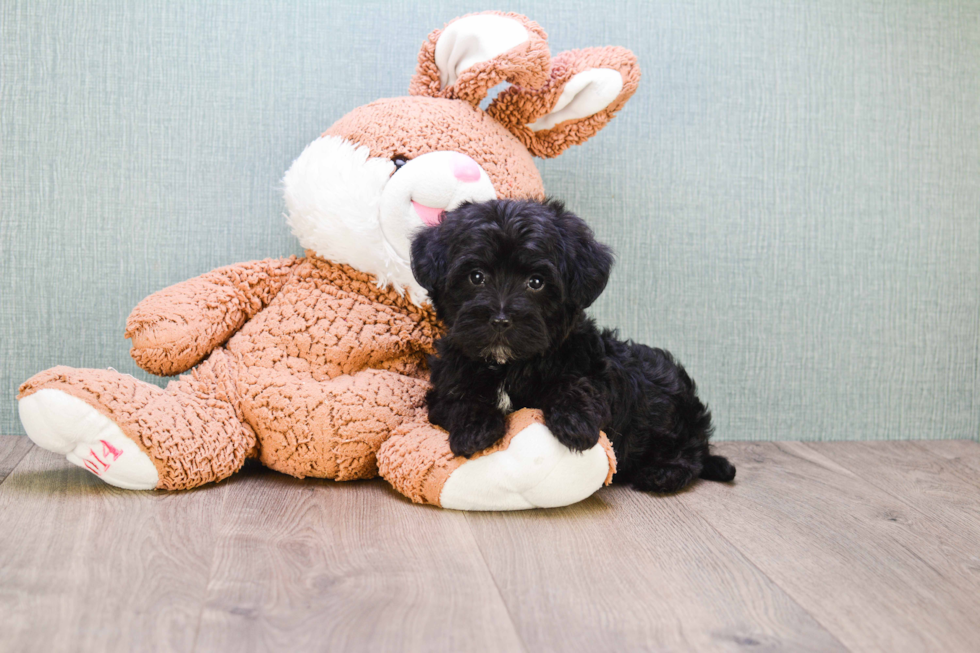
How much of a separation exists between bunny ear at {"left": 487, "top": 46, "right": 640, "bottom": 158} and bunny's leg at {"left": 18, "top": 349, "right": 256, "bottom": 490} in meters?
0.94

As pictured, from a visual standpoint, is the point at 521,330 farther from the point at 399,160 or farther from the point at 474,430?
the point at 399,160

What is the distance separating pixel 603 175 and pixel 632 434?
785mm

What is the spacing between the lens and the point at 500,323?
130cm

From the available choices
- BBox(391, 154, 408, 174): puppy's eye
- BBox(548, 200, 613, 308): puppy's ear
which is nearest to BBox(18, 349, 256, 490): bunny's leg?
BBox(391, 154, 408, 174): puppy's eye

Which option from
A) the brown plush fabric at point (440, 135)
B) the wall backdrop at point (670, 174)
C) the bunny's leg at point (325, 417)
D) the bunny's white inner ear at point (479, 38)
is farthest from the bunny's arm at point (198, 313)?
the bunny's white inner ear at point (479, 38)

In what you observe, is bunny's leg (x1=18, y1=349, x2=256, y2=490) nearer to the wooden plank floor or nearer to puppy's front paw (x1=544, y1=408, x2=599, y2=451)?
the wooden plank floor

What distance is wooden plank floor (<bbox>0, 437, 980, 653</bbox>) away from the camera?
1.00 m

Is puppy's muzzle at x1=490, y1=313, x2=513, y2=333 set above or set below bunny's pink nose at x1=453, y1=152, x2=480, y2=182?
below

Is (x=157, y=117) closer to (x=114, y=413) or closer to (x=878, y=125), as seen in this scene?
(x=114, y=413)

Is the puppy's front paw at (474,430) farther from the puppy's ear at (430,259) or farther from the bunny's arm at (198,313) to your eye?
the bunny's arm at (198,313)

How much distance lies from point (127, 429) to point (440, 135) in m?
0.86

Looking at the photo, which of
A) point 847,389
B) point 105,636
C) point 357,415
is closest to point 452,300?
point 357,415

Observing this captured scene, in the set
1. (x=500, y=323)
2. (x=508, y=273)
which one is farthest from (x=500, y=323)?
(x=508, y=273)

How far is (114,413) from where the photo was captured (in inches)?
57.1
